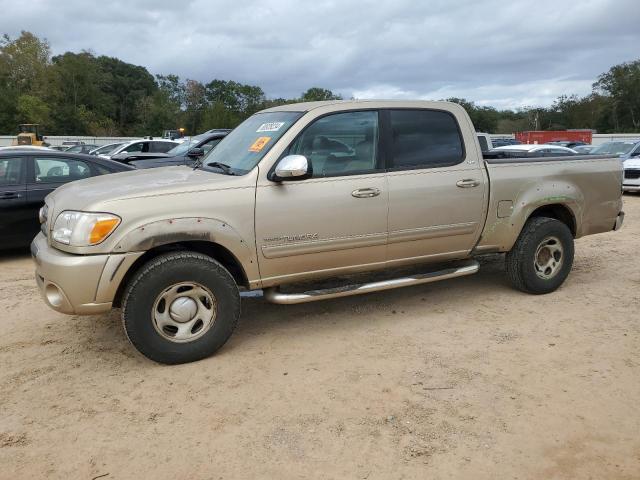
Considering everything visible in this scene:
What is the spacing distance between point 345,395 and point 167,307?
1382 millimetres

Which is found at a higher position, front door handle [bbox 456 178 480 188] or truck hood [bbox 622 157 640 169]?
truck hood [bbox 622 157 640 169]

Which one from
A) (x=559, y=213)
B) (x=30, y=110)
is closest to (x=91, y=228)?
(x=559, y=213)

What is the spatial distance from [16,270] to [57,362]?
330 centimetres

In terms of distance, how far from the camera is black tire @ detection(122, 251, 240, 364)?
381cm

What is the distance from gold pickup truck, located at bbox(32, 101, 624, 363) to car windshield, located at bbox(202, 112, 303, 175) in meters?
0.02

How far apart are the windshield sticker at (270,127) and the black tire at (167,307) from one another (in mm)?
1218

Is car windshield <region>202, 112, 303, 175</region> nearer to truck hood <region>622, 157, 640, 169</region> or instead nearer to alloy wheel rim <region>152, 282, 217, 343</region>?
alloy wheel rim <region>152, 282, 217, 343</region>

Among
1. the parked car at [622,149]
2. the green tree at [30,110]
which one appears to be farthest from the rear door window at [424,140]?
the green tree at [30,110]

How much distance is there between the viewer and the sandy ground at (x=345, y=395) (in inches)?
114

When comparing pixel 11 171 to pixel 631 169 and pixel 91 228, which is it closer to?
pixel 91 228

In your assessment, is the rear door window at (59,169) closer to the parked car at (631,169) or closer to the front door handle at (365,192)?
the front door handle at (365,192)

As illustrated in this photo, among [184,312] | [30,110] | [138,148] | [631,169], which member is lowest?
[184,312]

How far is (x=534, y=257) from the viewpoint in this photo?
540 centimetres

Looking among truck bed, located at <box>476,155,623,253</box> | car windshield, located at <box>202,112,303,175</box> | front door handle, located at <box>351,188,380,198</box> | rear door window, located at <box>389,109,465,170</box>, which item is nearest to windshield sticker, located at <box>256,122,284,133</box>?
car windshield, located at <box>202,112,303,175</box>
